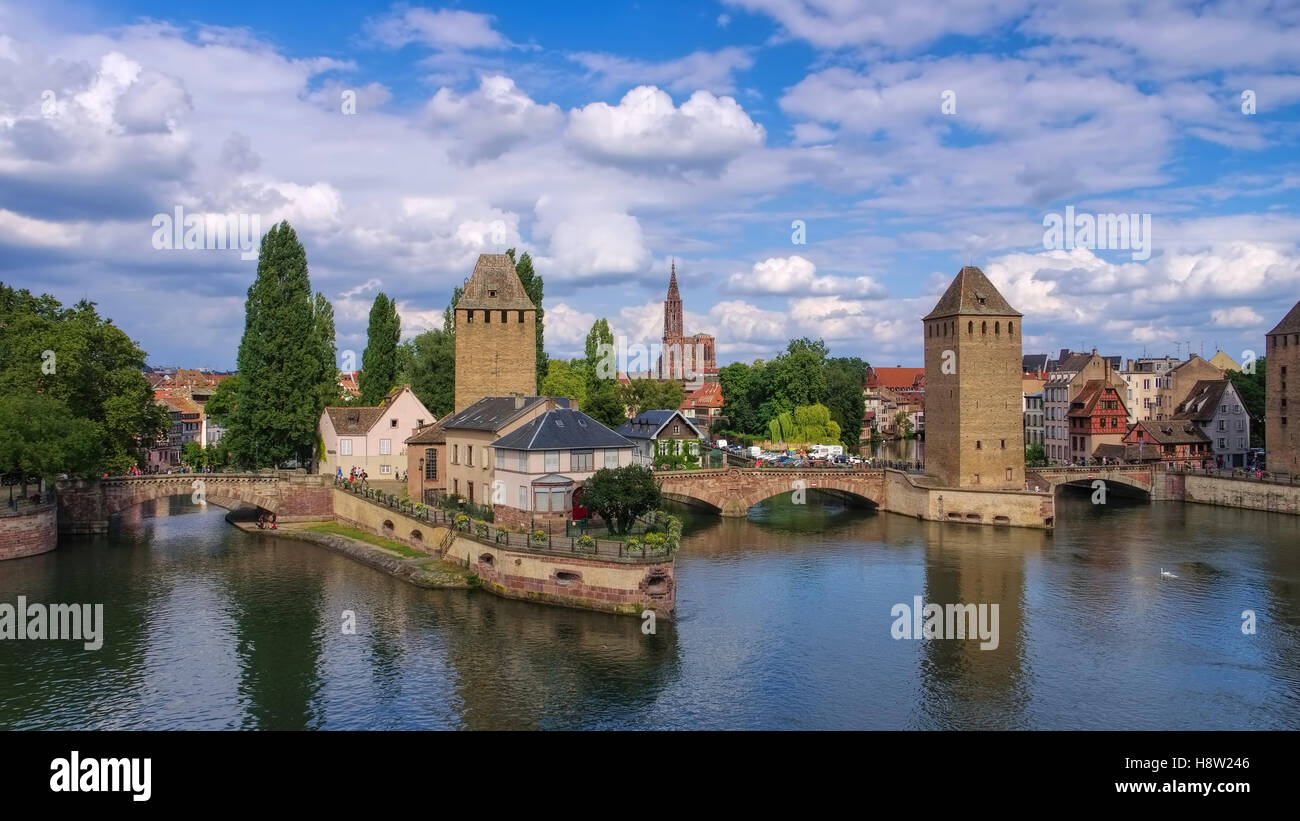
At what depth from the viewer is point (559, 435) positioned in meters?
46.8

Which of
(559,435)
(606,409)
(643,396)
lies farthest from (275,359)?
(643,396)

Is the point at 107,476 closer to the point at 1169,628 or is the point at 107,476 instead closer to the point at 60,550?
the point at 60,550

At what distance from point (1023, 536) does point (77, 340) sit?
195ft

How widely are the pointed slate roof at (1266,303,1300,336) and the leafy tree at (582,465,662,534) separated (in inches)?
2310

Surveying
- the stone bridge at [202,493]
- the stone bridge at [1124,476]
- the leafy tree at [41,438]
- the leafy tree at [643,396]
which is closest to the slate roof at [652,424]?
the leafy tree at [643,396]

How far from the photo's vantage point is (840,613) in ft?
131

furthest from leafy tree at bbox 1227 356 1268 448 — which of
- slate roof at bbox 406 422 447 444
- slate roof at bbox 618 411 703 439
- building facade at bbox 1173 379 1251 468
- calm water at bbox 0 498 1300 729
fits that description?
slate roof at bbox 406 422 447 444

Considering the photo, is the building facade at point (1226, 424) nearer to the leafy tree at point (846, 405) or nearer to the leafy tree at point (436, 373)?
the leafy tree at point (846, 405)

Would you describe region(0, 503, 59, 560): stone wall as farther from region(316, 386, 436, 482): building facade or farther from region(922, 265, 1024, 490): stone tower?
region(922, 265, 1024, 490): stone tower

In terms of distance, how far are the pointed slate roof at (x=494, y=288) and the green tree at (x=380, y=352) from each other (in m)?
17.7

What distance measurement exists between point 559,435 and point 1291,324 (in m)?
61.4

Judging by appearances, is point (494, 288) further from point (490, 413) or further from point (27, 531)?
point (27, 531)

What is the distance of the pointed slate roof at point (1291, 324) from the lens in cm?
7450
